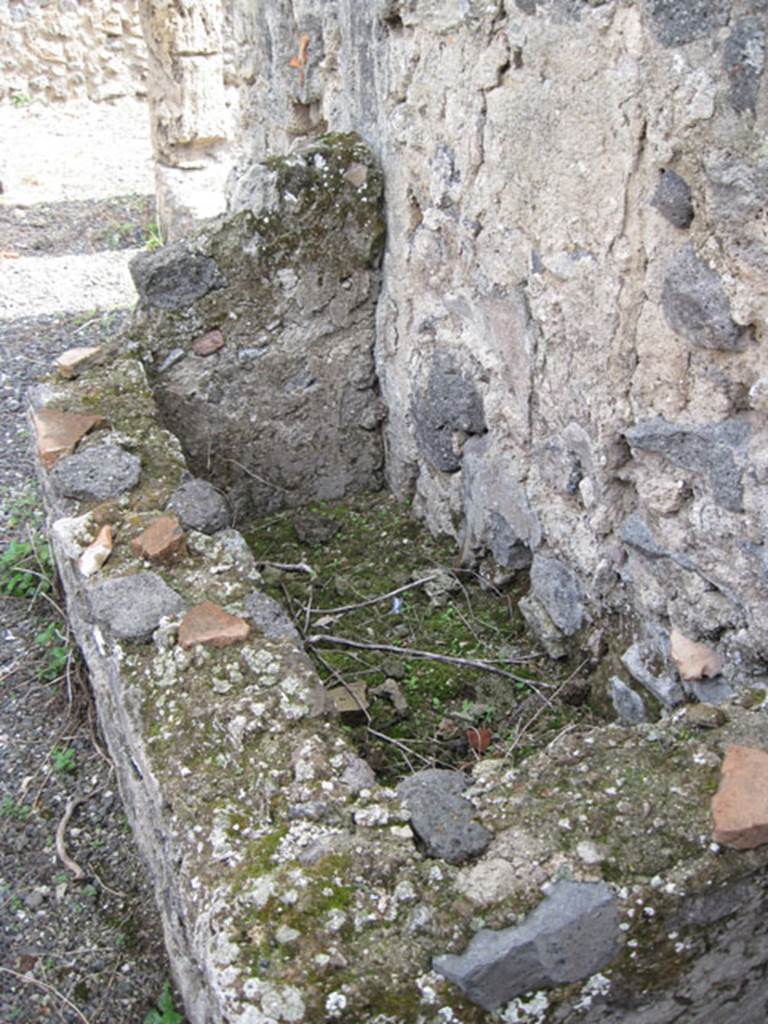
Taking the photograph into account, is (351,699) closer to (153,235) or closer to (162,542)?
(162,542)

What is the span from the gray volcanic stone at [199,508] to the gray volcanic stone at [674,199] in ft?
4.22

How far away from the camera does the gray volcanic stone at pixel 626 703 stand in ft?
8.34

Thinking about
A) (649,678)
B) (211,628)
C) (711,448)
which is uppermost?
(711,448)

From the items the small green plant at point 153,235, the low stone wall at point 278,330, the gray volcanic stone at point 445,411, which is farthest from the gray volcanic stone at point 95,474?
the small green plant at point 153,235

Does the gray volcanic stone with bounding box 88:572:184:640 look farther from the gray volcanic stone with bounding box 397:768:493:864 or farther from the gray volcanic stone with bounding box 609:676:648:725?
the gray volcanic stone with bounding box 609:676:648:725

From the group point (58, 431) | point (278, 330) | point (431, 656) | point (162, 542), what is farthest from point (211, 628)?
point (278, 330)

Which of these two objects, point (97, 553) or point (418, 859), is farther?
point (97, 553)

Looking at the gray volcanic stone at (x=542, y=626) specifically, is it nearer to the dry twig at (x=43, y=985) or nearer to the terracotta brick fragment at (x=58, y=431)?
the terracotta brick fragment at (x=58, y=431)

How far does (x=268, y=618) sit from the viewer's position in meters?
2.36

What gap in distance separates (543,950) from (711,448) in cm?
103

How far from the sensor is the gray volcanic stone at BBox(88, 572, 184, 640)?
92.0 inches

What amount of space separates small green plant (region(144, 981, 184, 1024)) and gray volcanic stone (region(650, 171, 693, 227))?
1913 millimetres

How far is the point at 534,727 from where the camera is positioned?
268 centimetres

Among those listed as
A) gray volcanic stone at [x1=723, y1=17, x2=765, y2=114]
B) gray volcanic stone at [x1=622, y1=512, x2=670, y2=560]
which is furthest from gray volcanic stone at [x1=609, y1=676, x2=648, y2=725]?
gray volcanic stone at [x1=723, y1=17, x2=765, y2=114]
